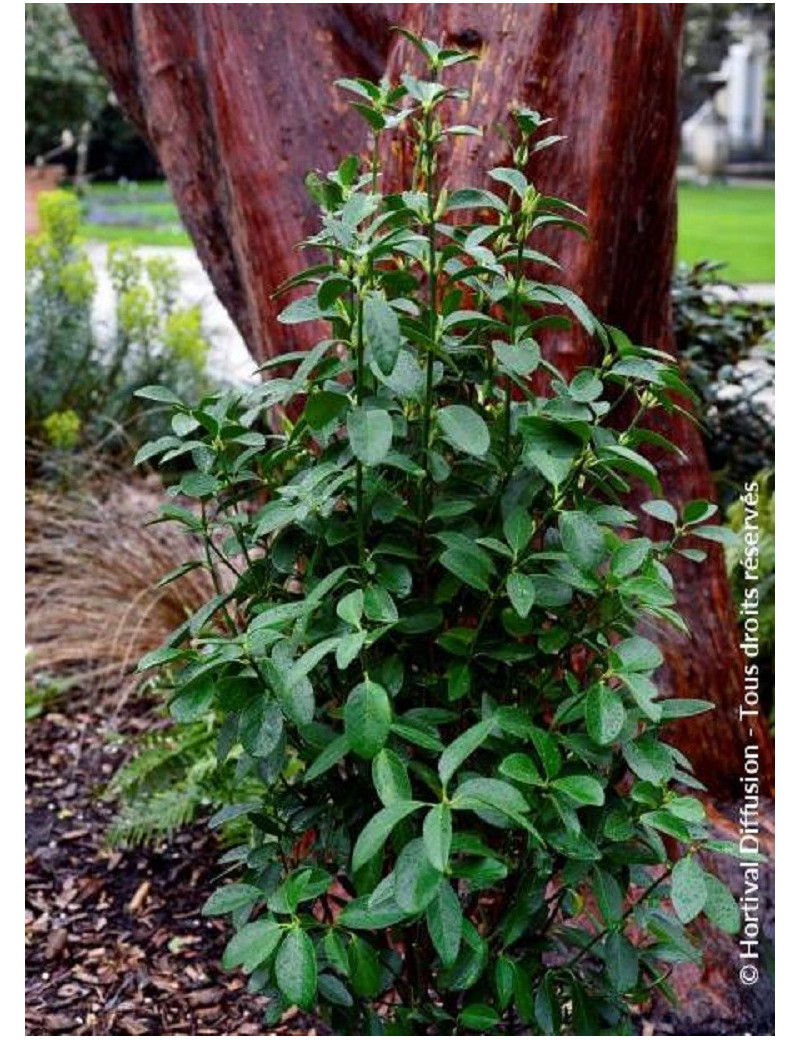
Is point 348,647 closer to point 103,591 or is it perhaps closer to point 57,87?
point 103,591

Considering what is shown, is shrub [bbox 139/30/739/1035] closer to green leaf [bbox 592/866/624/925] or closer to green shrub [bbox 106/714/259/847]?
green leaf [bbox 592/866/624/925]

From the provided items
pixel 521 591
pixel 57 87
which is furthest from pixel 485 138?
pixel 57 87

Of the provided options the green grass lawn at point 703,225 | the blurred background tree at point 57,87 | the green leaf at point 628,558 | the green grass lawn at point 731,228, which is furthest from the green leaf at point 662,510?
the blurred background tree at point 57,87

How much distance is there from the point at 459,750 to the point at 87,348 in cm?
486

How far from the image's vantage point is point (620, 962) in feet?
6.81

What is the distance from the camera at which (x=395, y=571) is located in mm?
1943

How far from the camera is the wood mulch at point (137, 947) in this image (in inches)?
124

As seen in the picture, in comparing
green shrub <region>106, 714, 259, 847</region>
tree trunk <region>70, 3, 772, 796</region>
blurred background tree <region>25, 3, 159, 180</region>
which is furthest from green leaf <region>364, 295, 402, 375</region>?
blurred background tree <region>25, 3, 159, 180</region>

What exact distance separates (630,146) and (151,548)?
8.33 ft

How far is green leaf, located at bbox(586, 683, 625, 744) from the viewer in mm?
1840

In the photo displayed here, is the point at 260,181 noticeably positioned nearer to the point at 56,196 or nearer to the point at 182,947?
the point at 182,947

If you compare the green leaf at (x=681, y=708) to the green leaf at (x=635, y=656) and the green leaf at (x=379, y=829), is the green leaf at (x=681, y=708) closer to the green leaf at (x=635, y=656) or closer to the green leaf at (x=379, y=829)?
the green leaf at (x=635, y=656)

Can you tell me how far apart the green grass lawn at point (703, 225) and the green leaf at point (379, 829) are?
10.6 metres

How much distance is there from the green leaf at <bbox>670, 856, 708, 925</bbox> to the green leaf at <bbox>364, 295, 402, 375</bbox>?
810 millimetres
